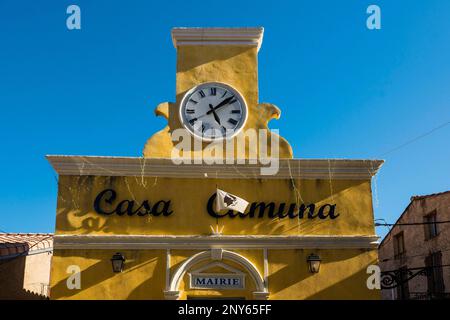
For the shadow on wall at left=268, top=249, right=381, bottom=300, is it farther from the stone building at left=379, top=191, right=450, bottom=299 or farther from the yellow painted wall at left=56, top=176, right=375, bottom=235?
the stone building at left=379, top=191, right=450, bottom=299

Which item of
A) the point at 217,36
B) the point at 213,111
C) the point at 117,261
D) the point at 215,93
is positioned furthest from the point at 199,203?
the point at 217,36

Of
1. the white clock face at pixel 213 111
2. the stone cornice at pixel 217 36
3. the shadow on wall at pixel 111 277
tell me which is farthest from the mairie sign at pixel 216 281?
the stone cornice at pixel 217 36

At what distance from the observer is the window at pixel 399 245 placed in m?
26.5

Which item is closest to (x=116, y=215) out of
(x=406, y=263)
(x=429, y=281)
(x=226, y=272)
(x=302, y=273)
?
A: (x=226, y=272)

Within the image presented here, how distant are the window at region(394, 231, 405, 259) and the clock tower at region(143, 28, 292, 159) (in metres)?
16.0

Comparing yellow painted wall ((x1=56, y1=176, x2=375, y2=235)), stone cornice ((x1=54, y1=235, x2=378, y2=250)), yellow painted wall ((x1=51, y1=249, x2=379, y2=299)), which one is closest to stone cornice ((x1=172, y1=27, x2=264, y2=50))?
yellow painted wall ((x1=56, y1=176, x2=375, y2=235))

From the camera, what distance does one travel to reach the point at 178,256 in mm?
11773

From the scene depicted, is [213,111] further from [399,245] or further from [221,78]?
[399,245]

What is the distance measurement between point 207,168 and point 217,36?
127 inches

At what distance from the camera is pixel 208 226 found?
39.3ft

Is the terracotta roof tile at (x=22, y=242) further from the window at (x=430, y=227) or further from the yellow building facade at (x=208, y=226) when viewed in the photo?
the window at (x=430, y=227)

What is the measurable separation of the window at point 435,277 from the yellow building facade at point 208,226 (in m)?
12.1
